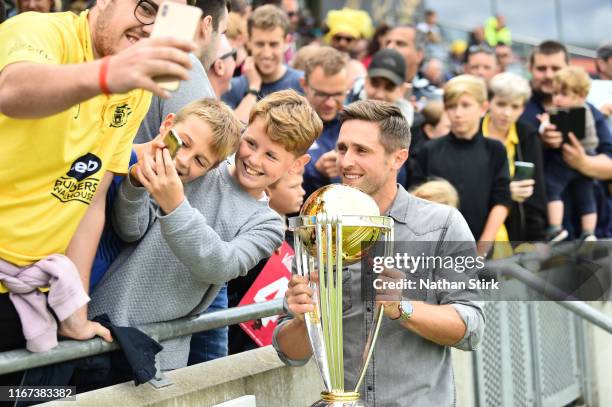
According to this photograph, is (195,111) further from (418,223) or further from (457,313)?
(457,313)

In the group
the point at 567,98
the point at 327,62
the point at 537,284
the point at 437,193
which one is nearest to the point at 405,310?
the point at 437,193

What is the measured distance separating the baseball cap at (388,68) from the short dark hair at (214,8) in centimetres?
167

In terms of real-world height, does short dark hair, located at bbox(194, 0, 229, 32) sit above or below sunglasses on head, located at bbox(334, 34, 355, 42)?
below

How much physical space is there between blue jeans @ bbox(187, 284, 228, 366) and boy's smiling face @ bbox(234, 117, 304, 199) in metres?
0.49

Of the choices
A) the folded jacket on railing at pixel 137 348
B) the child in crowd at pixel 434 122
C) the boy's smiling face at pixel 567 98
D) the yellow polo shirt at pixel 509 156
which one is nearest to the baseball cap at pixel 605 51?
the boy's smiling face at pixel 567 98

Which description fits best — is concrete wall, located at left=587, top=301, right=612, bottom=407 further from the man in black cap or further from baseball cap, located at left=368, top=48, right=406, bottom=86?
baseball cap, located at left=368, top=48, right=406, bottom=86

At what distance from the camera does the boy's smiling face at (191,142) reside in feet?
9.83

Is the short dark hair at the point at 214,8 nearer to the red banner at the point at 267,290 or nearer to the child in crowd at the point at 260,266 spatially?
the child in crowd at the point at 260,266

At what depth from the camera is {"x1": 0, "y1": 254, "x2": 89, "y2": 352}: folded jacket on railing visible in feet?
8.77

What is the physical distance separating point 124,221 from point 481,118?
3.33 m

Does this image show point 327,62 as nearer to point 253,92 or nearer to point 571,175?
point 253,92

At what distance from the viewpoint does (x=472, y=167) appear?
17.1 feet

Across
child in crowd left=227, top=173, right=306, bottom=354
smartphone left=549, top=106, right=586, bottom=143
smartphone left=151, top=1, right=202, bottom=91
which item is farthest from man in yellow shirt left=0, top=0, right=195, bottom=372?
smartphone left=549, top=106, right=586, bottom=143

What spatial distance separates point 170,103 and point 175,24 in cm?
153
